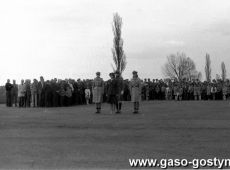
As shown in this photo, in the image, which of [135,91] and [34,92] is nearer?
[135,91]

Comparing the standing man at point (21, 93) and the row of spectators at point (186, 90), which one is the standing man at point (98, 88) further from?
the row of spectators at point (186, 90)

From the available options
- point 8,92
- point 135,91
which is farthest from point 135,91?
point 8,92

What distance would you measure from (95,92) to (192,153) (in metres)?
16.6

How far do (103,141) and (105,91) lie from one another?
46.1 ft

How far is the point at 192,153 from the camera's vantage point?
46.0 ft

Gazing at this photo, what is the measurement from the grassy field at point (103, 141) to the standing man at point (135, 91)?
209 inches

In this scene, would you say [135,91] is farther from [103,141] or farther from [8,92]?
[8,92]

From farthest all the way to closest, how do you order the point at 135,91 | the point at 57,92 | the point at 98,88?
the point at 57,92 < the point at 98,88 < the point at 135,91

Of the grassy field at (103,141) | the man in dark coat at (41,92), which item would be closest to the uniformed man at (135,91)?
the grassy field at (103,141)

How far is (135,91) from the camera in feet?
95.6

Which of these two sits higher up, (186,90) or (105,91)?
(186,90)

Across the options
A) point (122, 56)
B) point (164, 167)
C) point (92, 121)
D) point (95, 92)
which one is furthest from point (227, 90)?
point (164, 167)

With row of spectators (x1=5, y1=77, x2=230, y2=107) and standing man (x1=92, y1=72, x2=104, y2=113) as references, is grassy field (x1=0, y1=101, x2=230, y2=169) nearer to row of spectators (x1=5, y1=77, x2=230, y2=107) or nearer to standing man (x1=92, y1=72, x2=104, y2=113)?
standing man (x1=92, y1=72, x2=104, y2=113)

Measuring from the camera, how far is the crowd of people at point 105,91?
29281 mm
